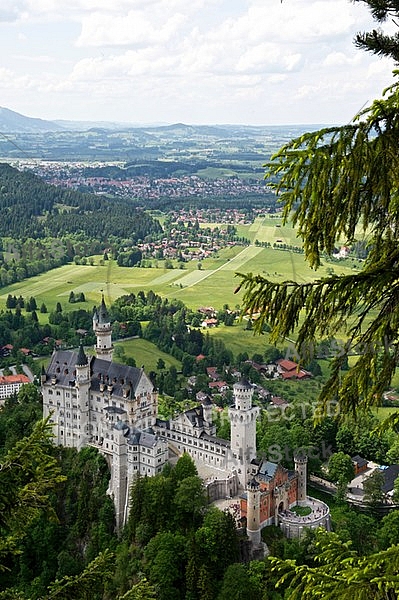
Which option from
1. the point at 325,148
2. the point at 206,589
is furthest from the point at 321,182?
the point at 206,589

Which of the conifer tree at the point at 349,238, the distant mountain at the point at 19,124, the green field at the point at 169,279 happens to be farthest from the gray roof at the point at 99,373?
the distant mountain at the point at 19,124

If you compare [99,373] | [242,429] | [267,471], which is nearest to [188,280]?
[99,373]

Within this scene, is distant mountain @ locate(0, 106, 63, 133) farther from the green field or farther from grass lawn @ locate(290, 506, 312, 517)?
grass lawn @ locate(290, 506, 312, 517)

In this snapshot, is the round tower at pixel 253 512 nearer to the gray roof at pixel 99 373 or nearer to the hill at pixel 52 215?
the gray roof at pixel 99 373

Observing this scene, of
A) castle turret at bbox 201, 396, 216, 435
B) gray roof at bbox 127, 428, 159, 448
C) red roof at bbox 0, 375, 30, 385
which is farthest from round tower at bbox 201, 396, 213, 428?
red roof at bbox 0, 375, 30, 385

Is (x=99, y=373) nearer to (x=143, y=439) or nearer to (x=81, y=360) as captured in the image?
(x=81, y=360)

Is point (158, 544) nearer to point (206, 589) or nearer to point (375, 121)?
point (206, 589)
